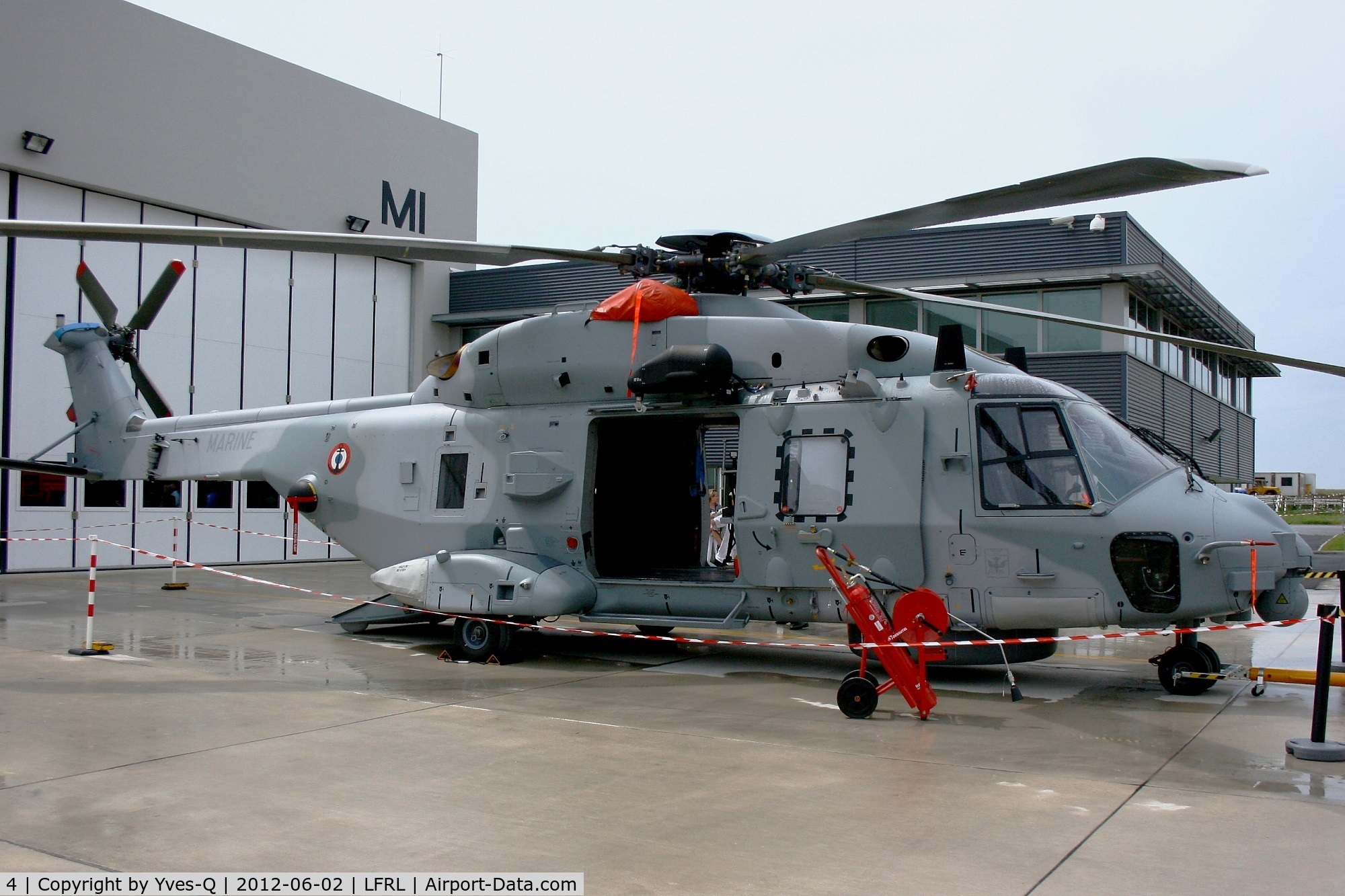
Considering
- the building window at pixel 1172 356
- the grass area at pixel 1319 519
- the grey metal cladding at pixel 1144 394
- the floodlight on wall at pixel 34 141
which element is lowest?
the grass area at pixel 1319 519

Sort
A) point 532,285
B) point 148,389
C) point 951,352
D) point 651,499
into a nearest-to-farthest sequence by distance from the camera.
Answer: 1. point 951,352
2. point 651,499
3. point 148,389
4. point 532,285

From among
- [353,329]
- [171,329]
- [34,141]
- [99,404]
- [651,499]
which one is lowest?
[651,499]

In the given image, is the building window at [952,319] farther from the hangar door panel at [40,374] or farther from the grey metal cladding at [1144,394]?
the hangar door panel at [40,374]

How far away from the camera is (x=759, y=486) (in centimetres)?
921

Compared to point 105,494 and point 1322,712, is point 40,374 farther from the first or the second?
point 1322,712

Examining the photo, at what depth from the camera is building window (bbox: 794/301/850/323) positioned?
2092 centimetres

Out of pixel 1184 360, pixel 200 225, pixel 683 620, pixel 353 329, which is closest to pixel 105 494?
pixel 200 225

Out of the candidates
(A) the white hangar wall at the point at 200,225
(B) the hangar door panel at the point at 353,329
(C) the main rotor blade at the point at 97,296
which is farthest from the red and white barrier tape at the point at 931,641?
(B) the hangar door panel at the point at 353,329

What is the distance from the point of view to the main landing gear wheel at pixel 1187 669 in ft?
26.8

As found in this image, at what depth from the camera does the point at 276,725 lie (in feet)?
22.4

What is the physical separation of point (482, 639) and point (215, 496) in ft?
46.7

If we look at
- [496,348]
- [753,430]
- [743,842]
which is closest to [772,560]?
[753,430]

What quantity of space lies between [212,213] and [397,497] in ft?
42.6

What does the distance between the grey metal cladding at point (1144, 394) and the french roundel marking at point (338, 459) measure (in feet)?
42.8
